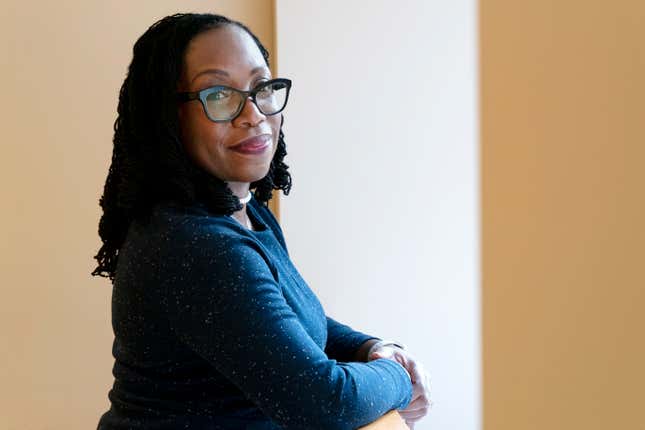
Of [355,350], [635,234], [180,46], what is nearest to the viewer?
[635,234]

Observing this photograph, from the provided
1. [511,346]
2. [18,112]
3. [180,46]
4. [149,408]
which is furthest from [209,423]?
[18,112]

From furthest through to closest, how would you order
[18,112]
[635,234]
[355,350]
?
[18,112]
[355,350]
[635,234]

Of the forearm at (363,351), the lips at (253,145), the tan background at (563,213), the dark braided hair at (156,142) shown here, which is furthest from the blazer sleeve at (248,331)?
the tan background at (563,213)

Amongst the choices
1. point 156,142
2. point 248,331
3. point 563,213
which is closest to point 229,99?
point 156,142

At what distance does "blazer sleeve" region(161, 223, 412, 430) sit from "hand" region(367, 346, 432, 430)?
29 cm

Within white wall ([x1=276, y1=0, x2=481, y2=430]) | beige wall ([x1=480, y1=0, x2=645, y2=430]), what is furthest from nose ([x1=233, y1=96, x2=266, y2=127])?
beige wall ([x1=480, y1=0, x2=645, y2=430])

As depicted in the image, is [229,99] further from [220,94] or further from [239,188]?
[239,188]

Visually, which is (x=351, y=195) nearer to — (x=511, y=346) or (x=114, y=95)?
(x=114, y=95)

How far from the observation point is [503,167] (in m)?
0.30

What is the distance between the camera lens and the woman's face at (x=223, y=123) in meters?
1.46

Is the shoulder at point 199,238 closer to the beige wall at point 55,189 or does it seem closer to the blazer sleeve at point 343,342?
the blazer sleeve at point 343,342

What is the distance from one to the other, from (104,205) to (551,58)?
1350 millimetres

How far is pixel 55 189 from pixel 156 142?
108cm

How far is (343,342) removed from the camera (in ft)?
5.64
